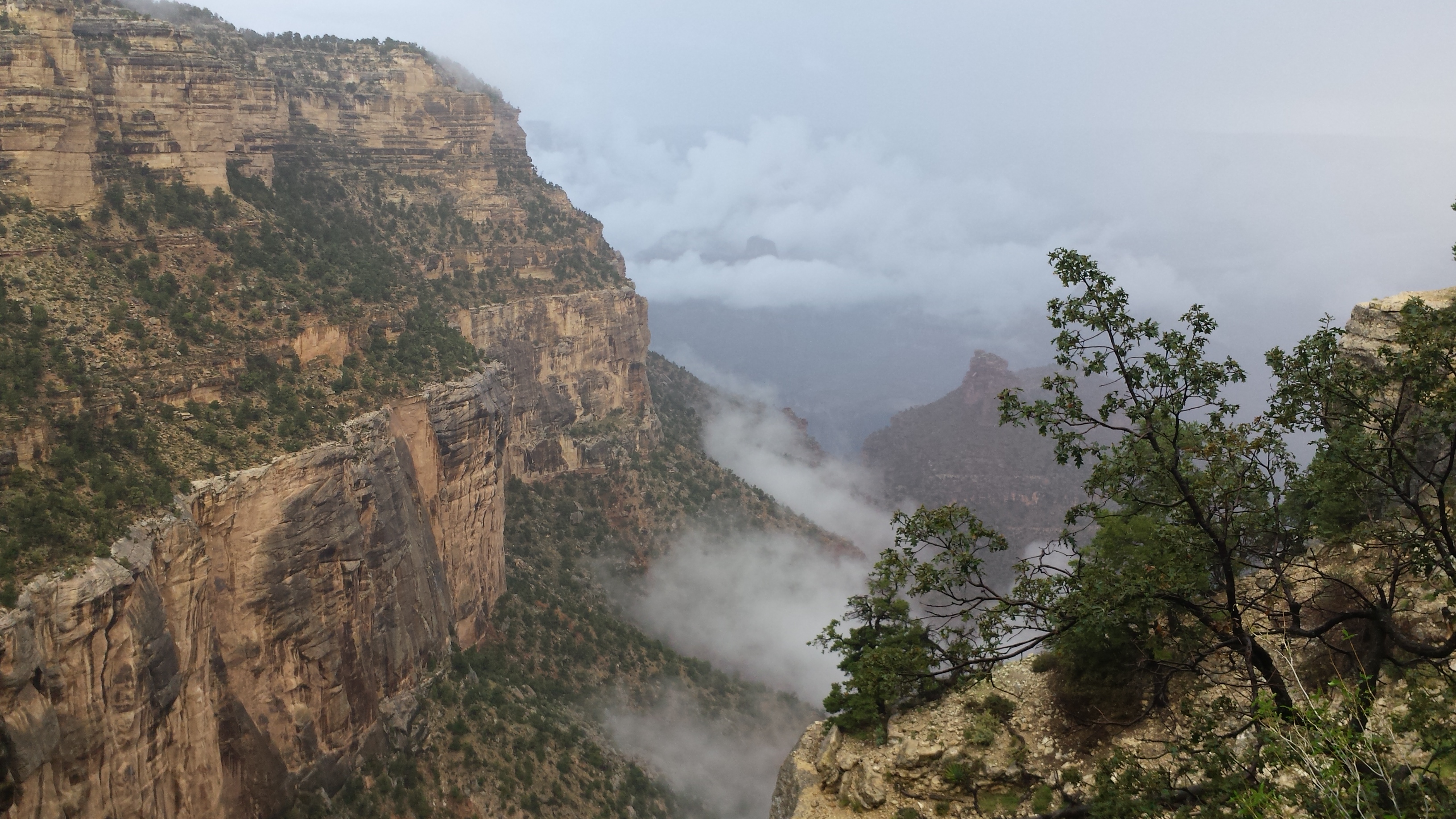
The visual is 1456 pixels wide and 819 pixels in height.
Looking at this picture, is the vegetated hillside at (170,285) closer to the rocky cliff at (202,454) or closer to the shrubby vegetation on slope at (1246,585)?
the rocky cliff at (202,454)

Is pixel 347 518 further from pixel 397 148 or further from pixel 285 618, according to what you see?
pixel 397 148

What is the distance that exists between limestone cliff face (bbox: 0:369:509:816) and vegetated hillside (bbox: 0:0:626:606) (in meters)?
1.54

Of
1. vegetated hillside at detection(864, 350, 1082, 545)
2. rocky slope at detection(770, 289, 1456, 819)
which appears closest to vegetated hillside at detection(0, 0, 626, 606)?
rocky slope at detection(770, 289, 1456, 819)

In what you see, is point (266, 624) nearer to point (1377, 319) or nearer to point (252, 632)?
point (252, 632)

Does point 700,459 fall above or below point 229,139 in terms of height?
below

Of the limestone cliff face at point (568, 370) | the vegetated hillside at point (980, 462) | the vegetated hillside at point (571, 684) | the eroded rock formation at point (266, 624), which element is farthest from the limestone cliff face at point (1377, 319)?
the vegetated hillside at point (980, 462)

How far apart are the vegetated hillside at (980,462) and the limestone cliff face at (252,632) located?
112 metres

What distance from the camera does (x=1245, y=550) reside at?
16750 mm

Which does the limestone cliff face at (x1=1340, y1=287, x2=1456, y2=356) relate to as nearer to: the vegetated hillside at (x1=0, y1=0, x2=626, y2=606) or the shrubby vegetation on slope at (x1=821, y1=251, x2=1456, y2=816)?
the shrubby vegetation on slope at (x1=821, y1=251, x2=1456, y2=816)

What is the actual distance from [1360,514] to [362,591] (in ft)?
118

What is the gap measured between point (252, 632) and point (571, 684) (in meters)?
26.9

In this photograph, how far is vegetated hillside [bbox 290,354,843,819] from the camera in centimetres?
4266

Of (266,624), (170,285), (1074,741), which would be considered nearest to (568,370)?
(170,285)

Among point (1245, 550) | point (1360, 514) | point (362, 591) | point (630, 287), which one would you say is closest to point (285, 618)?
point (362, 591)
